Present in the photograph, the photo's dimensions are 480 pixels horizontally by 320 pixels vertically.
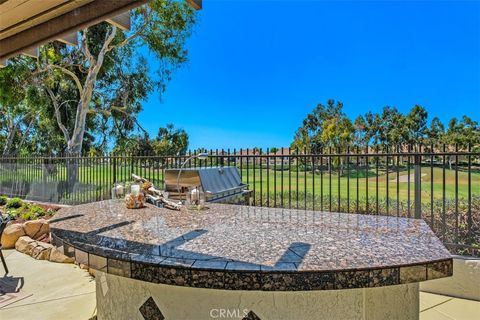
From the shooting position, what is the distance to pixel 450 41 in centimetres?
2253

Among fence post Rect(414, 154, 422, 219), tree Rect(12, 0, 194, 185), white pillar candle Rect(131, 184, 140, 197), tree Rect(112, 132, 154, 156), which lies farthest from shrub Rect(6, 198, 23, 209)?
fence post Rect(414, 154, 422, 219)

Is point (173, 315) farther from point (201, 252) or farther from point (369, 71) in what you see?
point (369, 71)

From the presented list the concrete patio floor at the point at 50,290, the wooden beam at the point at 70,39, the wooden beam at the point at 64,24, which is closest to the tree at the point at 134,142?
the concrete patio floor at the point at 50,290

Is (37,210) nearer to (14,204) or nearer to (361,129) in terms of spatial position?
(14,204)

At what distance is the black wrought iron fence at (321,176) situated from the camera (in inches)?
149

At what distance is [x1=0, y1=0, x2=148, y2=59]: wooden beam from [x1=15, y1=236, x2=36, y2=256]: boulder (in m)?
3.43

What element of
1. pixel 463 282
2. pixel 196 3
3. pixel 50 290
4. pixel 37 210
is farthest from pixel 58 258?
pixel 463 282

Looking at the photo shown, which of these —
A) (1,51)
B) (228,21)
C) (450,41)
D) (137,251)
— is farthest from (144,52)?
(450,41)

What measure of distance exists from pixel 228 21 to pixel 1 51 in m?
12.2

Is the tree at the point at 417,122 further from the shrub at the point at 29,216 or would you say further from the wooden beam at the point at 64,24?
the wooden beam at the point at 64,24

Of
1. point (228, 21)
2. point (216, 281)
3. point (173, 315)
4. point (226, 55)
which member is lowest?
point (173, 315)

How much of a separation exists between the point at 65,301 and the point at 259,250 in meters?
3.06

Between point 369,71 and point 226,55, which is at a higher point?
point 369,71

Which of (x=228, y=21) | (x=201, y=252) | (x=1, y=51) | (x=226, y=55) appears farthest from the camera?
(x=226, y=55)
